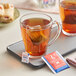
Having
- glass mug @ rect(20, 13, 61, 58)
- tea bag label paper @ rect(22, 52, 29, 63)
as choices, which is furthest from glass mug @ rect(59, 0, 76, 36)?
tea bag label paper @ rect(22, 52, 29, 63)

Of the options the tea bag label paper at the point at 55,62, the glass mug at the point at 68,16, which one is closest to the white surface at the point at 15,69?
the tea bag label paper at the point at 55,62

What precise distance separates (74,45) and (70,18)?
139 mm

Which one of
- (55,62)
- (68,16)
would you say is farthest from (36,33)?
(68,16)

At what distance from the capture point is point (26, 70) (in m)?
0.74

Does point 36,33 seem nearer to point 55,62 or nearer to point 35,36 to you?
point 35,36

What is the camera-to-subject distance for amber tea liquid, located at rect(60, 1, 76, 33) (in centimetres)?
93

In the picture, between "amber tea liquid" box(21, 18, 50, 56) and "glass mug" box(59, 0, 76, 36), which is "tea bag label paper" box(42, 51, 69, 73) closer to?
"amber tea liquid" box(21, 18, 50, 56)

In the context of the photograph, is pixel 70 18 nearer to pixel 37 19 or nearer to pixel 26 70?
pixel 37 19

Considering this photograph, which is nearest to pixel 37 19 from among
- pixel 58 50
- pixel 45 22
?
pixel 45 22

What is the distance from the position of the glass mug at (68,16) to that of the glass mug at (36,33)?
16 cm

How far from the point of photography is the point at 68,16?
0.94 metres

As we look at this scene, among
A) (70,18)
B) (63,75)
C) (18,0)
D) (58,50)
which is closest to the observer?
(63,75)

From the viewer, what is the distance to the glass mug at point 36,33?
74cm

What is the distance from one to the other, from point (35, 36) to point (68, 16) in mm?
253
